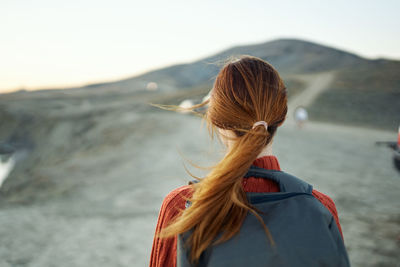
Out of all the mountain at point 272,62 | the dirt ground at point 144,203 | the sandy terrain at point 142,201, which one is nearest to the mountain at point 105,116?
the sandy terrain at point 142,201

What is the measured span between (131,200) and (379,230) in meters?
5.16

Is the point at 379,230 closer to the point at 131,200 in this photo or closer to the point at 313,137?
the point at 131,200

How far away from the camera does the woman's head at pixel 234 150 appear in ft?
3.86

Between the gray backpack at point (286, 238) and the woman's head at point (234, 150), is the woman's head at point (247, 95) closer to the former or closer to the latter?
the woman's head at point (234, 150)

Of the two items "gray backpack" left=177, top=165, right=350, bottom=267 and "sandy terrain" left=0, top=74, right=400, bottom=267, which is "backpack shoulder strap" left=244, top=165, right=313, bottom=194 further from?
"sandy terrain" left=0, top=74, right=400, bottom=267

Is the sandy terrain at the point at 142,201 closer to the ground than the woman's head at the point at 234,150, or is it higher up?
closer to the ground

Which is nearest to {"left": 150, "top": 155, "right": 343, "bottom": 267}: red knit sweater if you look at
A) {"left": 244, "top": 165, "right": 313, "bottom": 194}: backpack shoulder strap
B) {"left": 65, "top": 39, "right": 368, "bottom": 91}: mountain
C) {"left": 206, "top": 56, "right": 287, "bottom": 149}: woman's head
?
{"left": 244, "top": 165, "right": 313, "bottom": 194}: backpack shoulder strap

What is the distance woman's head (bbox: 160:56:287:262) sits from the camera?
3.86 ft

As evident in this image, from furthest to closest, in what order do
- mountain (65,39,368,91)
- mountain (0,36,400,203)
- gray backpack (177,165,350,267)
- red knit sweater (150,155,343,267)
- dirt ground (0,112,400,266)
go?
mountain (65,39,368,91), mountain (0,36,400,203), dirt ground (0,112,400,266), red knit sweater (150,155,343,267), gray backpack (177,165,350,267)

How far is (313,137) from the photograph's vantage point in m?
14.2

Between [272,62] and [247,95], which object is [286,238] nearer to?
[247,95]

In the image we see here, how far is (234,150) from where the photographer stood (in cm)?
129

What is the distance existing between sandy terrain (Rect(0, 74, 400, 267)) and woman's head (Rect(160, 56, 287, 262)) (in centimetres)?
32

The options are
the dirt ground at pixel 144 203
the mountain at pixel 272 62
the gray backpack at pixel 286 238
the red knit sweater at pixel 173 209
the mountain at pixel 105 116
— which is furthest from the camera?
the mountain at pixel 272 62
